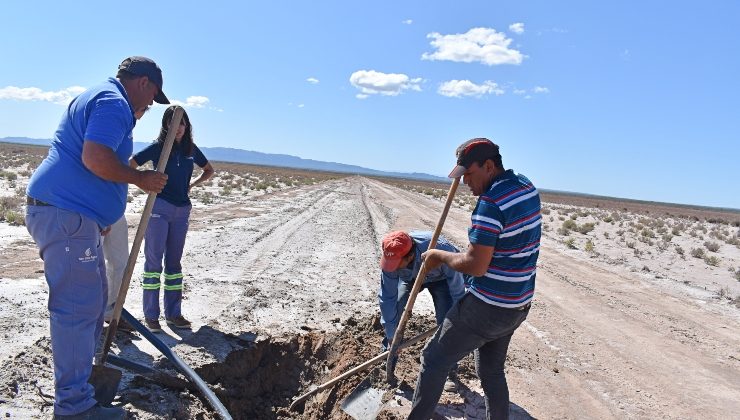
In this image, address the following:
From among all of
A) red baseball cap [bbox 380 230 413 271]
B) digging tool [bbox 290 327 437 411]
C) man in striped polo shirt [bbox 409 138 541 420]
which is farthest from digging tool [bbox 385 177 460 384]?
man in striped polo shirt [bbox 409 138 541 420]

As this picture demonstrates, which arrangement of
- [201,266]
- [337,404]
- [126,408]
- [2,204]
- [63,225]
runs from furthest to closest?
[2,204], [201,266], [337,404], [126,408], [63,225]

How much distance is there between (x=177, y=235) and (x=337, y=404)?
2165mm

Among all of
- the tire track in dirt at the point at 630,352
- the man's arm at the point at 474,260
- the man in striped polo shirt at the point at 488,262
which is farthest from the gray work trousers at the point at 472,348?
the tire track in dirt at the point at 630,352

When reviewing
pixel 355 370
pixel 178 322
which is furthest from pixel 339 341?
pixel 178 322

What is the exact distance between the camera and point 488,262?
2.81 m

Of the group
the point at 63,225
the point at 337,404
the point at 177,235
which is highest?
the point at 63,225

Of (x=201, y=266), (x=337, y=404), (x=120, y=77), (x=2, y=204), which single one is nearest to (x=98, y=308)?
(x=120, y=77)

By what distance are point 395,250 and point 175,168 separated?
2239 mm

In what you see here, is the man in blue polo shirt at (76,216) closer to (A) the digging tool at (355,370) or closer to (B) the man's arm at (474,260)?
(A) the digging tool at (355,370)

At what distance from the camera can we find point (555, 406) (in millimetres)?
4602

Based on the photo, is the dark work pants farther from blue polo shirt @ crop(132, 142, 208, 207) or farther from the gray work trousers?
the gray work trousers

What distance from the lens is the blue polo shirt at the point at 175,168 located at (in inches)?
190

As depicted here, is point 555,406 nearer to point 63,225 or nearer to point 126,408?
point 126,408

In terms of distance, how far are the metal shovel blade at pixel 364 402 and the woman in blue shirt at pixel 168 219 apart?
202 cm
